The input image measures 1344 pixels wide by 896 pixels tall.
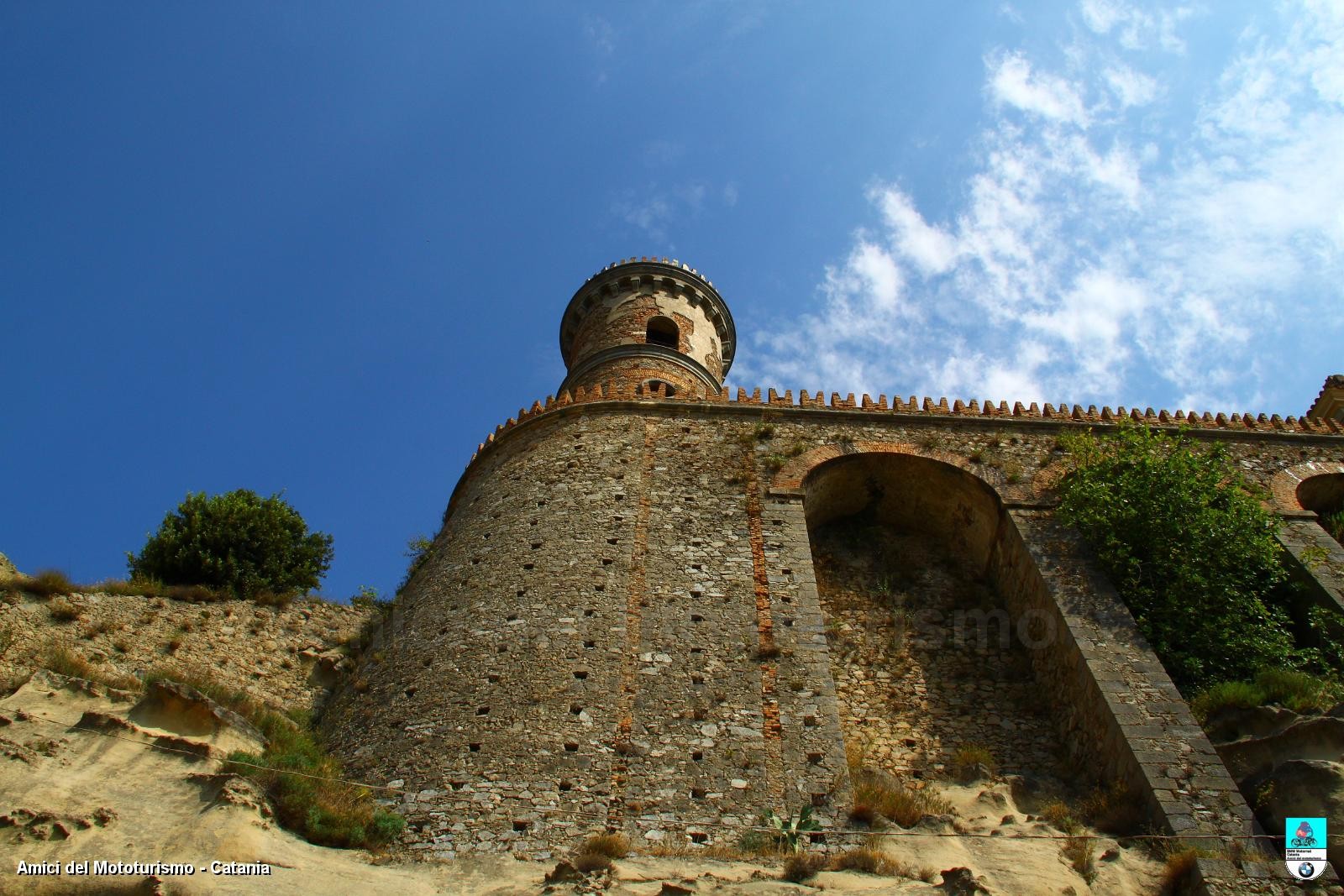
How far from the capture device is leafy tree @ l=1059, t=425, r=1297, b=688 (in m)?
12.5

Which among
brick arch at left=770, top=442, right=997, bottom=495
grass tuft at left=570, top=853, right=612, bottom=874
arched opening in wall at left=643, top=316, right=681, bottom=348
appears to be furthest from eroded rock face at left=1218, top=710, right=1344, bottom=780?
arched opening in wall at left=643, top=316, right=681, bottom=348

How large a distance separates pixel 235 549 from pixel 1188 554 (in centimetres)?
1450

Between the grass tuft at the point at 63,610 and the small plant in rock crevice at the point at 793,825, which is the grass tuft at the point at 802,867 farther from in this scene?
the grass tuft at the point at 63,610

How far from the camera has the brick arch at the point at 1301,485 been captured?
52.4 feet

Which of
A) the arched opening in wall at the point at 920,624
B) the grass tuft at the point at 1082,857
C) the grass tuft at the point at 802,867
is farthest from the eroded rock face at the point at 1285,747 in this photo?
the grass tuft at the point at 802,867

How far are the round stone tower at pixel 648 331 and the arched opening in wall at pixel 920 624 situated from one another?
5444 millimetres

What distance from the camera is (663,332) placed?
22.9 metres

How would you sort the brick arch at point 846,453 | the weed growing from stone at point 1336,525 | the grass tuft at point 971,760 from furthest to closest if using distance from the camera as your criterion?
the weed growing from stone at point 1336,525 < the brick arch at point 846,453 < the grass tuft at point 971,760

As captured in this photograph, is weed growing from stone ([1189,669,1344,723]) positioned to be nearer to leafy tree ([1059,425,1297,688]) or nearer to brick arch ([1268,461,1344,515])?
leafy tree ([1059,425,1297,688])

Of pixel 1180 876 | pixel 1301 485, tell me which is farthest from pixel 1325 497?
pixel 1180 876

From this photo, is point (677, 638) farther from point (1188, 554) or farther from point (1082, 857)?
point (1188, 554)

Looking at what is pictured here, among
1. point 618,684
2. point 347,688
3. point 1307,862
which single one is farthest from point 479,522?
point 1307,862

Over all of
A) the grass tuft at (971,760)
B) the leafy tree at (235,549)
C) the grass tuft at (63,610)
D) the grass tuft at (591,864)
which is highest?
the leafy tree at (235,549)

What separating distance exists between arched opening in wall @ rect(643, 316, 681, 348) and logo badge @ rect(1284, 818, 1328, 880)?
15.7m
